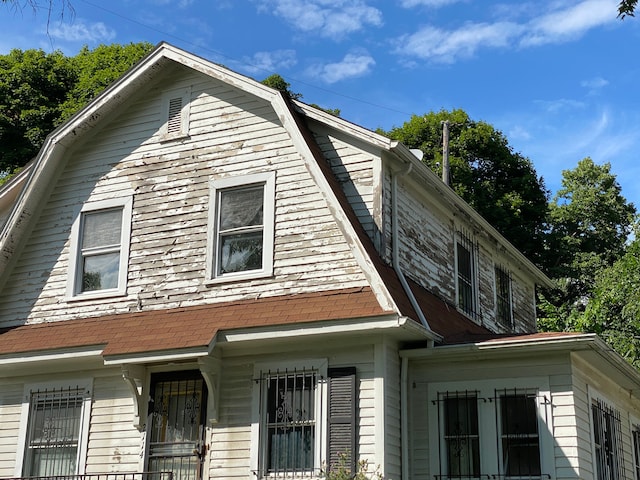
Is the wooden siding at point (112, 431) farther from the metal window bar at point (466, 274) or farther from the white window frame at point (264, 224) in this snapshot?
the metal window bar at point (466, 274)

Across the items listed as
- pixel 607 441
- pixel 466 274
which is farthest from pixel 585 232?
pixel 607 441

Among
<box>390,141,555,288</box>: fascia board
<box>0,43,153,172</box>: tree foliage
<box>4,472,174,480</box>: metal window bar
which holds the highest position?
<box>0,43,153,172</box>: tree foliage

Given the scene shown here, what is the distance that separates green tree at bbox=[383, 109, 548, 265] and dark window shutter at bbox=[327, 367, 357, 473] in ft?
74.0

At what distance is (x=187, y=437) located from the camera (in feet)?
40.1

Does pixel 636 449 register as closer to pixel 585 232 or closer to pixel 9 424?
pixel 9 424

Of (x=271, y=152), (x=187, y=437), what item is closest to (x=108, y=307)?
(x=187, y=437)

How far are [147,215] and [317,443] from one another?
4.76m

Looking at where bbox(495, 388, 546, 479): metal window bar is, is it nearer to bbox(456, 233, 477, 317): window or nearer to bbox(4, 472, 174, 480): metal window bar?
bbox(456, 233, 477, 317): window

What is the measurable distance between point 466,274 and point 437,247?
159cm

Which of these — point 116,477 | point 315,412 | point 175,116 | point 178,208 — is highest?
point 175,116

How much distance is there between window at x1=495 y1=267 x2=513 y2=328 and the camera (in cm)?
1797

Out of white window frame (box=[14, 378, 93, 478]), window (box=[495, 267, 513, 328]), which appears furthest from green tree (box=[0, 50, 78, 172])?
white window frame (box=[14, 378, 93, 478])

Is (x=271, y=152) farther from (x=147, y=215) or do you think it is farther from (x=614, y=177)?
(x=614, y=177)

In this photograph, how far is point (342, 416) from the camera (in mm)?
11242
